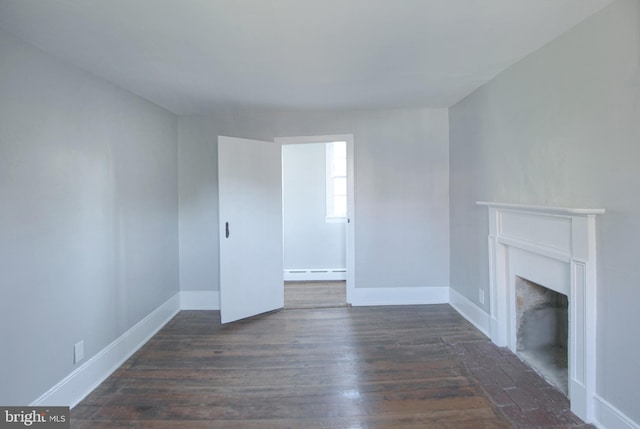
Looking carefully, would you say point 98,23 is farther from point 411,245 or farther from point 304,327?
point 411,245

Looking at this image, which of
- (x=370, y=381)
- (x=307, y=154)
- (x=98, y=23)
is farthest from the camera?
(x=307, y=154)

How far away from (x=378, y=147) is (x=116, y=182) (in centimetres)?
264

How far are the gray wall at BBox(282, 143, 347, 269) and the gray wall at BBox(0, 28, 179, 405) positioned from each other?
2133 millimetres

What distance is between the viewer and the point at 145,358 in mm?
2430

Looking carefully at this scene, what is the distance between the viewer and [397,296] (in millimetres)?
3477

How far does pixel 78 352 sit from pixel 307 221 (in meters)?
3.17

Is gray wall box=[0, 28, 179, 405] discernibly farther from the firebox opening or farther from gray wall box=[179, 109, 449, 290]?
the firebox opening

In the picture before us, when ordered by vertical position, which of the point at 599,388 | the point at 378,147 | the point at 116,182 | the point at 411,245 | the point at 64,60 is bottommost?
the point at 599,388

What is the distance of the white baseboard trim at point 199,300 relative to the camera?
3445 mm

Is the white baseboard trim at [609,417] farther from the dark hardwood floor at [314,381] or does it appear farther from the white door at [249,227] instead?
the white door at [249,227]

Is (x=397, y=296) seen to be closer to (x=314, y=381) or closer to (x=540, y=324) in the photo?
(x=540, y=324)

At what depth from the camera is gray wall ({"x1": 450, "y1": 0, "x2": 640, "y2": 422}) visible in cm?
143

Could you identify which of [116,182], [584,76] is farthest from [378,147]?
[116,182]

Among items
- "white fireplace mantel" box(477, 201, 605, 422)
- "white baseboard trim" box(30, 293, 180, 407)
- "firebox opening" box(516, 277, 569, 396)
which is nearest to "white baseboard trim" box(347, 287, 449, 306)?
"white fireplace mantel" box(477, 201, 605, 422)
